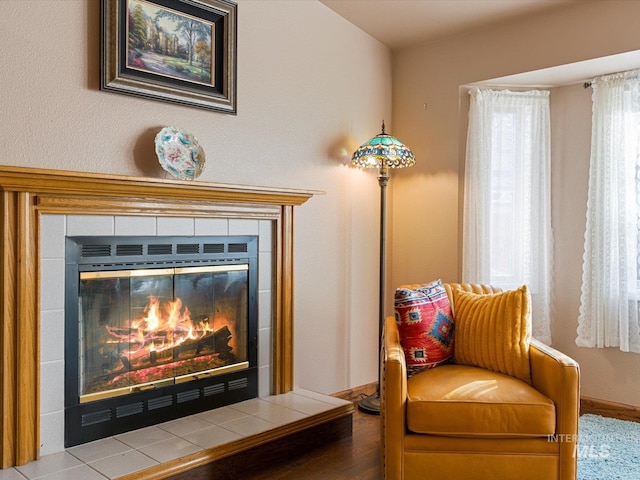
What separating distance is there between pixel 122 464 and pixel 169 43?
1.89 metres

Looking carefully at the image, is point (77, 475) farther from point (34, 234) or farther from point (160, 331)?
point (34, 234)

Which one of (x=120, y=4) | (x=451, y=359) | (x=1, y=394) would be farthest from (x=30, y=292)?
(x=451, y=359)

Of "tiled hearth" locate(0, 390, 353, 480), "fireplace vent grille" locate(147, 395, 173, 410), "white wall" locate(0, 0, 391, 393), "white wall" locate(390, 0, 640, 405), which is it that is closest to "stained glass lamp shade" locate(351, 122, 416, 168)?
"white wall" locate(0, 0, 391, 393)

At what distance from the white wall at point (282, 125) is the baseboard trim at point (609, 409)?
1.39 m

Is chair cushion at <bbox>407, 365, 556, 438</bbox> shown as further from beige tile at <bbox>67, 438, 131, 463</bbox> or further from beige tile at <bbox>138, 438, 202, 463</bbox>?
beige tile at <bbox>67, 438, 131, 463</bbox>

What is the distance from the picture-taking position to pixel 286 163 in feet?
10.9

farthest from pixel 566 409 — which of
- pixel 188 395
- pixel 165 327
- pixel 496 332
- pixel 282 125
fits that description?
pixel 282 125

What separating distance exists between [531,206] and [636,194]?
0.63 m

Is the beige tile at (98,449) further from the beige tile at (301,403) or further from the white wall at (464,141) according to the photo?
the white wall at (464,141)

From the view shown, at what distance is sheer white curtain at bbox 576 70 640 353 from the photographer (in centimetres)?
340

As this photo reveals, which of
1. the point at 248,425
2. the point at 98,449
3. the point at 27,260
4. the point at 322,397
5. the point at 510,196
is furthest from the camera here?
the point at 510,196

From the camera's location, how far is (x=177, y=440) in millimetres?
2457

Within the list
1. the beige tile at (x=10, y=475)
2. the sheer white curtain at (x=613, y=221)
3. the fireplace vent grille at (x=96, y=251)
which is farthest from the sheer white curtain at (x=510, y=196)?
the beige tile at (x=10, y=475)

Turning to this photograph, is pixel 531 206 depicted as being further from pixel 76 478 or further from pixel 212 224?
pixel 76 478
